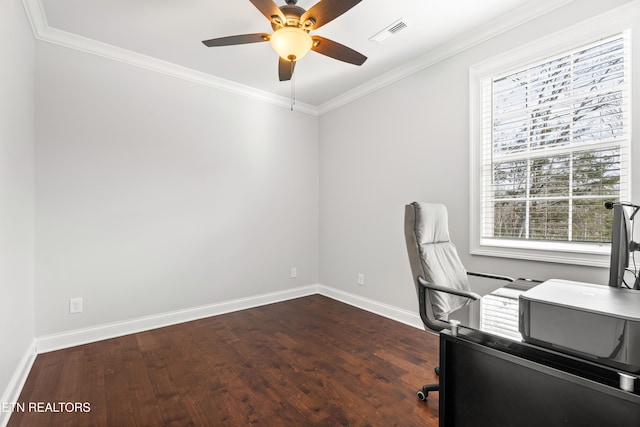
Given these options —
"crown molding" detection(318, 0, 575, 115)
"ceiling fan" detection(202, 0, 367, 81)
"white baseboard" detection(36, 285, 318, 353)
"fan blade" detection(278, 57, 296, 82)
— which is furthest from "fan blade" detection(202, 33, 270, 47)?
A: "white baseboard" detection(36, 285, 318, 353)

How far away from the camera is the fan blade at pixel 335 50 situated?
6.73 feet

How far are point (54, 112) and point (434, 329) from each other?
3.40 metres

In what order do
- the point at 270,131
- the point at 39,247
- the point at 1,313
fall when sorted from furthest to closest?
the point at 270,131 < the point at 39,247 < the point at 1,313

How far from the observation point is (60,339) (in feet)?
8.32

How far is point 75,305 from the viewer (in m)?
2.62

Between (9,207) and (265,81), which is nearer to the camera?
(9,207)

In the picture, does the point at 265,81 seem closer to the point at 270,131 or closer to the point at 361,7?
the point at 270,131

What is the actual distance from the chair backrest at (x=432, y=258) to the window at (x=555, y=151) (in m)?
0.66

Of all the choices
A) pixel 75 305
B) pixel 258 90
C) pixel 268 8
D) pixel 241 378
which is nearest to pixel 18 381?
pixel 75 305

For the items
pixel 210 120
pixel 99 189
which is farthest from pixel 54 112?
pixel 210 120

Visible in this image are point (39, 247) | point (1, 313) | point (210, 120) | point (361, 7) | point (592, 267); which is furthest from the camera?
point (210, 120)

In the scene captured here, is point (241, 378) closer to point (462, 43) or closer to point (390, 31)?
point (390, 31)

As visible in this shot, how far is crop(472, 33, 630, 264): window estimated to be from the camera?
6.32ft

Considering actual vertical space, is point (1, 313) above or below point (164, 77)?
below
